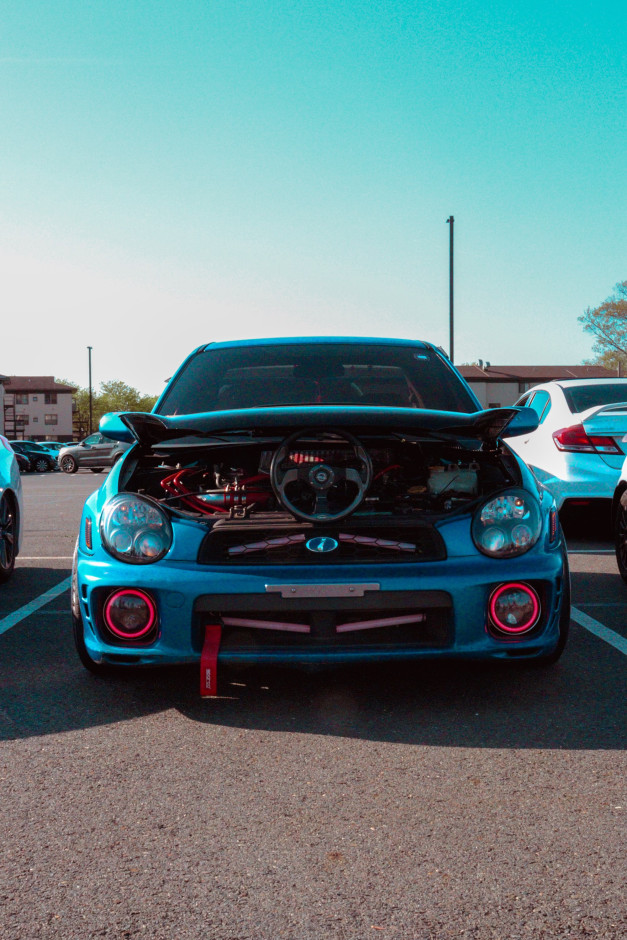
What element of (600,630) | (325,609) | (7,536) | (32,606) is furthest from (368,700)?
(7,536)

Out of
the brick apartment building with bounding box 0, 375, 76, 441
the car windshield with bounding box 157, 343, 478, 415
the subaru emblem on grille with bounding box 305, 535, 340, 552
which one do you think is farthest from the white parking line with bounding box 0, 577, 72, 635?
the brick apartment building with bounding box 0, 375, 76, 441

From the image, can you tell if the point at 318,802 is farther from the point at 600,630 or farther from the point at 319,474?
the point at 600,630

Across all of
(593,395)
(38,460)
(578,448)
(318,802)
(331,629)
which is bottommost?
(318,802)

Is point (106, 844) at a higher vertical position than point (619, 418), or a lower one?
lower

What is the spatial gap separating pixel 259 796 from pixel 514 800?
0.75m

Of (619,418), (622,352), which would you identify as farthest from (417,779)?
(622,352)

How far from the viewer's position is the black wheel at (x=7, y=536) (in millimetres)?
6926

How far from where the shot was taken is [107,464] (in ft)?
122

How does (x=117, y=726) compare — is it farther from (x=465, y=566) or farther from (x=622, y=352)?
(x=622, y=352)

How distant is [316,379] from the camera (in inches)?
207

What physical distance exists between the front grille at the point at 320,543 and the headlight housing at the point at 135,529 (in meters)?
0.17

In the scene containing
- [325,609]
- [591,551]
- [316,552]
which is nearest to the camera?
[325,609]

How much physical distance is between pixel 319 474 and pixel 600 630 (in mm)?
2083

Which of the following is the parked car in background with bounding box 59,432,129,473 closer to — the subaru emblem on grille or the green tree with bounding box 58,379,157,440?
the subaru emblem on grille
